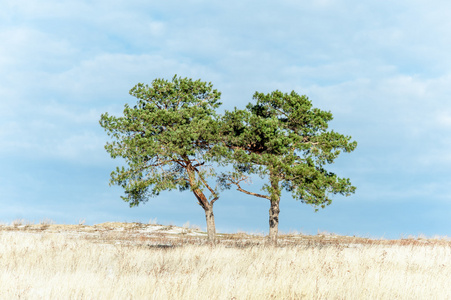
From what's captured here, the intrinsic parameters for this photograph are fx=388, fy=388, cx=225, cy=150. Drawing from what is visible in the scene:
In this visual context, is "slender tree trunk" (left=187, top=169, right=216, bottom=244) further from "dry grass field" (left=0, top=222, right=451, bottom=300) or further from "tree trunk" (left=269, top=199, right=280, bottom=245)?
"dry grass field" (left=0, top=222, right=451, bottom=300)

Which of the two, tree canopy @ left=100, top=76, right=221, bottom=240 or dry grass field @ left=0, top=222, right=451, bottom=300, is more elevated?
tree canopy @ left=100, top=76, right=221, bottom=240

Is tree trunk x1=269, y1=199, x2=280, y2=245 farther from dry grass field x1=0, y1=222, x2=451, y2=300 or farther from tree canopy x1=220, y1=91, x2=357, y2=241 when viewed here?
dry grass field x1=0, y1=222, x2=451, y2=300

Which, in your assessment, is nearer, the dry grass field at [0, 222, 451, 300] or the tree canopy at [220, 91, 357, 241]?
the dry grass field at [0, 222, 451, 300]

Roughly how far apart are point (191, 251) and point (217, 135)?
7.81 meters

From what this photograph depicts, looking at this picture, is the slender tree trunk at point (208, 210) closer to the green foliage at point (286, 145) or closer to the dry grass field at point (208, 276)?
the green foliage at point (286, 145)

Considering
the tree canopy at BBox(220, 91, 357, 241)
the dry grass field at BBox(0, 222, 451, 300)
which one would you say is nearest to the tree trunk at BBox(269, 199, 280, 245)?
the tree canopy at BBox(220, 91, 357, 241)

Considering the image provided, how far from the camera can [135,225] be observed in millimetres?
40688

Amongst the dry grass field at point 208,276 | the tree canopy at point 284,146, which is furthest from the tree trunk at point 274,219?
the dry grass field at point 208,276

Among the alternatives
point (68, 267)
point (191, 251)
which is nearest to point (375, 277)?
point (191, 251)

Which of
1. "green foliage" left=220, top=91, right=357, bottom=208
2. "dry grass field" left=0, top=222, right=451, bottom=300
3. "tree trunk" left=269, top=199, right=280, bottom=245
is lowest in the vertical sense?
"dry grass field" left=0, top=222, right=451, bottom=300

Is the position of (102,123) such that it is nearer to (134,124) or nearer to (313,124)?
(134,124)

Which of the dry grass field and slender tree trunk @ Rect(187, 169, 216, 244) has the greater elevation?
slender tree trunk @ Rect(187, 169, 216, 244)

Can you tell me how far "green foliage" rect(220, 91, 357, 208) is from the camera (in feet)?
69.2

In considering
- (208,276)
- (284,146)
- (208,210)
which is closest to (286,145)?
(284,146)
